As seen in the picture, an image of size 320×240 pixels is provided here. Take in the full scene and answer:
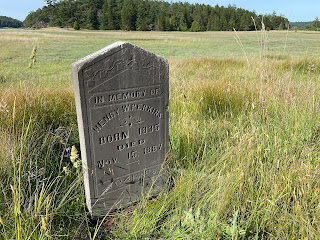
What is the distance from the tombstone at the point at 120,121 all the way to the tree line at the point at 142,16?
6953 cm

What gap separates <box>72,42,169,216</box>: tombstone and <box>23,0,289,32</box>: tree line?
6953 centimetres

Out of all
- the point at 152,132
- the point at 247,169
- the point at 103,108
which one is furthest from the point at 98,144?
the point at 247,169

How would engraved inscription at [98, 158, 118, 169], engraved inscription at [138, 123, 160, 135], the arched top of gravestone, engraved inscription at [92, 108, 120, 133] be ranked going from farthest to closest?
engraved inscription at [138, 123, 160, 135] → engraved inscription at [98, 158, 118, 169] → engraved inscription at [92, 108, 120, 133] → the arched top of gravestone

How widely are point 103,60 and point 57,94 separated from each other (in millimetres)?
2284

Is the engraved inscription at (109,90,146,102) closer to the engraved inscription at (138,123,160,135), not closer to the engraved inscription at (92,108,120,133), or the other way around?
the engraved inscription at (92,108,120,133)

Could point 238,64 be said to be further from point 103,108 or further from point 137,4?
point 137,4

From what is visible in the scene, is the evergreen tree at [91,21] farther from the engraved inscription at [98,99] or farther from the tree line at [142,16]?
the engraved inscription at [98,99]

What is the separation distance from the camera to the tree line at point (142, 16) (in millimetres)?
70625

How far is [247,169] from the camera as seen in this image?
1.95 metres

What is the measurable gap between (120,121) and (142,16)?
263 feet

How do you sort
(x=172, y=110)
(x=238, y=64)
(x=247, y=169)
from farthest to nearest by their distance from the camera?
(x=238, y=64), (x=172, y=110), (x=247, y=169)

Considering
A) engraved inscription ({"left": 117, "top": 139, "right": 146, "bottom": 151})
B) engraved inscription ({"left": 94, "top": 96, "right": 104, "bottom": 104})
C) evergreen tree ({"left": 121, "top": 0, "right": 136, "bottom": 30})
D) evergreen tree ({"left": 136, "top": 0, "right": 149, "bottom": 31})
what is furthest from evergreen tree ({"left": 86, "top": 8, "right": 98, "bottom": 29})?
engraved inscription ({"left": 94, "top": 96, "right": 104, "bottom": 104})

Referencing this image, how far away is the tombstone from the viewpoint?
74.7 inches

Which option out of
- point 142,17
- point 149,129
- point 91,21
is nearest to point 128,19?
point 142,17
